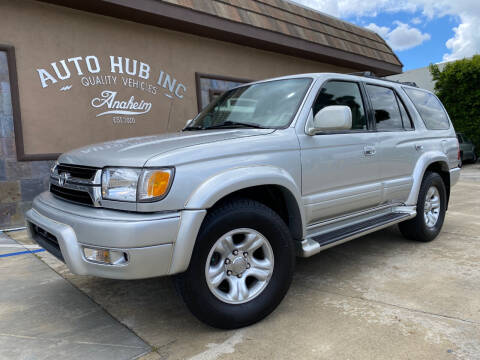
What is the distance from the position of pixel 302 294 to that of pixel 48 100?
501 cm

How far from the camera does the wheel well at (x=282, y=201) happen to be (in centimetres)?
276

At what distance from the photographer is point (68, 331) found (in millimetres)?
2520

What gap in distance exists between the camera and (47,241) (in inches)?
101

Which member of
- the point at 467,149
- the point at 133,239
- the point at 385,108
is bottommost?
the point at 467,149

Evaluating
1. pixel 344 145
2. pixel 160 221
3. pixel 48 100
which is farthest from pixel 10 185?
pixel 344 145

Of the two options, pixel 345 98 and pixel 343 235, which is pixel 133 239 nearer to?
pixel 343 235

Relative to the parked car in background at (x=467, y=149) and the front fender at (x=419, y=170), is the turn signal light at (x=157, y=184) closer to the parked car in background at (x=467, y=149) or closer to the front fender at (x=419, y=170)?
the front fender at (x=419, y=170)

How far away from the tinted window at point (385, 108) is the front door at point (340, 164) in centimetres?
20

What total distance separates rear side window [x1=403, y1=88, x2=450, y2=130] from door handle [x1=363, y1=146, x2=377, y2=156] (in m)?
1.28

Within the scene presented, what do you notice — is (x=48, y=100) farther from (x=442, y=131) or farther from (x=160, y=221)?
(x=442, y=131)

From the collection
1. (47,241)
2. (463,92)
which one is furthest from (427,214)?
(463,92)

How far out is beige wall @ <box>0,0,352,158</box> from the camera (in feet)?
18.7

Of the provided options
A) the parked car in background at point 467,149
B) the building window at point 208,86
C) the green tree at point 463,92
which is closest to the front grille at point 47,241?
the building window at point 208,86

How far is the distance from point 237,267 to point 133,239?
751 millimetres
